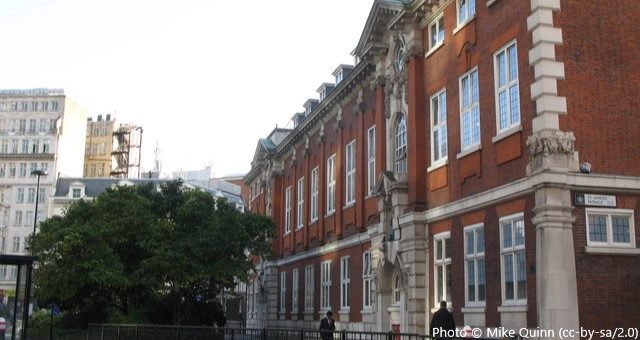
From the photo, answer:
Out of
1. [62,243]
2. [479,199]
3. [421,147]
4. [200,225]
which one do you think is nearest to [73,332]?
[62,243]

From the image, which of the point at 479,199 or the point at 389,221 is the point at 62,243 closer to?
the point at 389,221

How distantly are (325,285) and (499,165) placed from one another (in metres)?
19.6

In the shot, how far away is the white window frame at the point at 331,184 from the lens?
1506 inches

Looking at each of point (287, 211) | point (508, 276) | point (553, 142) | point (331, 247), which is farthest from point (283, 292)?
point (553, 142)

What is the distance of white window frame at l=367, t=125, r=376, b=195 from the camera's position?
3173 cm

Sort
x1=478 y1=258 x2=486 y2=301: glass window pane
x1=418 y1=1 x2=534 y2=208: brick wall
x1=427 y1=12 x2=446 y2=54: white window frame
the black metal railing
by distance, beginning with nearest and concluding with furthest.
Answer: the black metal railing, x1=418 y1=1 x2=534 y2=208: brick wall, x1=478 y1=258 x2=486 y2=301: glass window pane, x1=427 y1=12 x2=446 y2=54: white window frame

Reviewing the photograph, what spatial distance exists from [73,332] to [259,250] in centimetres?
960

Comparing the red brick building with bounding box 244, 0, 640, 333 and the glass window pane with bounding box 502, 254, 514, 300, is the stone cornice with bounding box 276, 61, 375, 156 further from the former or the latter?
the glass window pane with bounding box 502, 254, 514, 300

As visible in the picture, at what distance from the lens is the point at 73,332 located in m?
30.8

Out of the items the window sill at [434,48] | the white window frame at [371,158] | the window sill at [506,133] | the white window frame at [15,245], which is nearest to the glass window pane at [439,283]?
the window sill at [506,133]

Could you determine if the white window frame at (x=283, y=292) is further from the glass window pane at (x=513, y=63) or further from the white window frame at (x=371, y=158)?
the glass window pane at (x=513, y=63)

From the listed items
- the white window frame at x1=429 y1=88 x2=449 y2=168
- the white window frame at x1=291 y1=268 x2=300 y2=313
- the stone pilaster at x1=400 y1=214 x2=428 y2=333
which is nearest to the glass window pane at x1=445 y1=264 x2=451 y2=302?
the stone pilaster at x1=400 y1=214 x2=428 y2=333

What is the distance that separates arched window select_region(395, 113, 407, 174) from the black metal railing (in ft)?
25.5

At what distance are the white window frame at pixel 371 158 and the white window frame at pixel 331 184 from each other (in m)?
5.81
